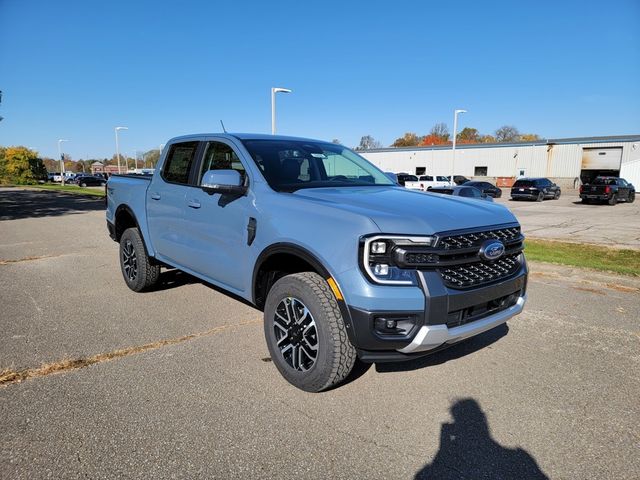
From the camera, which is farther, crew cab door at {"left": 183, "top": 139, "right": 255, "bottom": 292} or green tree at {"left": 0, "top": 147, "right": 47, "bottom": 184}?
green tree at {"left": 0, "top": 147, "right": 47, "bottom": 184}

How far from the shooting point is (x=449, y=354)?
3889mm

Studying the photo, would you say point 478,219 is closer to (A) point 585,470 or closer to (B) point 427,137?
(A) point 585,470

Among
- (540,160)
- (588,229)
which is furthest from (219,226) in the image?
(540,160)

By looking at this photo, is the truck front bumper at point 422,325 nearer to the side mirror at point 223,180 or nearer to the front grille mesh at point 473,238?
the front grille mesh at point 473,238

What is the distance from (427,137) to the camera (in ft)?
322

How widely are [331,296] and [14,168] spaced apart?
2377 inches

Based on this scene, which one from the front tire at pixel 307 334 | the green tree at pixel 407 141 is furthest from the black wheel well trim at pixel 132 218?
the green tree at pixel 407 141

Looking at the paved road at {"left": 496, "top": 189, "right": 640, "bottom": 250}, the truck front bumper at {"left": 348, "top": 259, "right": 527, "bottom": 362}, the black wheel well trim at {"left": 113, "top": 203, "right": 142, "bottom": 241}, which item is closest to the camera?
the truck front bumper at {"left": 348, "top": 259, "right": 527, "bottom": 362}

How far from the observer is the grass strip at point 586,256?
25.0 ft

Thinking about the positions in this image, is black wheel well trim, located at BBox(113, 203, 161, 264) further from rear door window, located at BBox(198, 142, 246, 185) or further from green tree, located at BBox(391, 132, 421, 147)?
green tree, located at BBox(391, 132, 421, 147)

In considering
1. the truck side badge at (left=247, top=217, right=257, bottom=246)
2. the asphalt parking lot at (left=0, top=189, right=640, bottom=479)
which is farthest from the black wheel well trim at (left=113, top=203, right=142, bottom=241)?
the truck side badge at (left=247, top=217, right=257, bottom=246)

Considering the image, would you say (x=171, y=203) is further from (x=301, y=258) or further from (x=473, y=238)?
(x=473, y=238)

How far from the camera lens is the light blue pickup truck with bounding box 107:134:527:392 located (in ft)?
8.84

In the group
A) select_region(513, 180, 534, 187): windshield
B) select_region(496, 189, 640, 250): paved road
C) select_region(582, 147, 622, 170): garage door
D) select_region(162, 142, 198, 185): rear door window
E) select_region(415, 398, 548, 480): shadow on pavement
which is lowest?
select_region(496, 189, 640, 250): paved road
